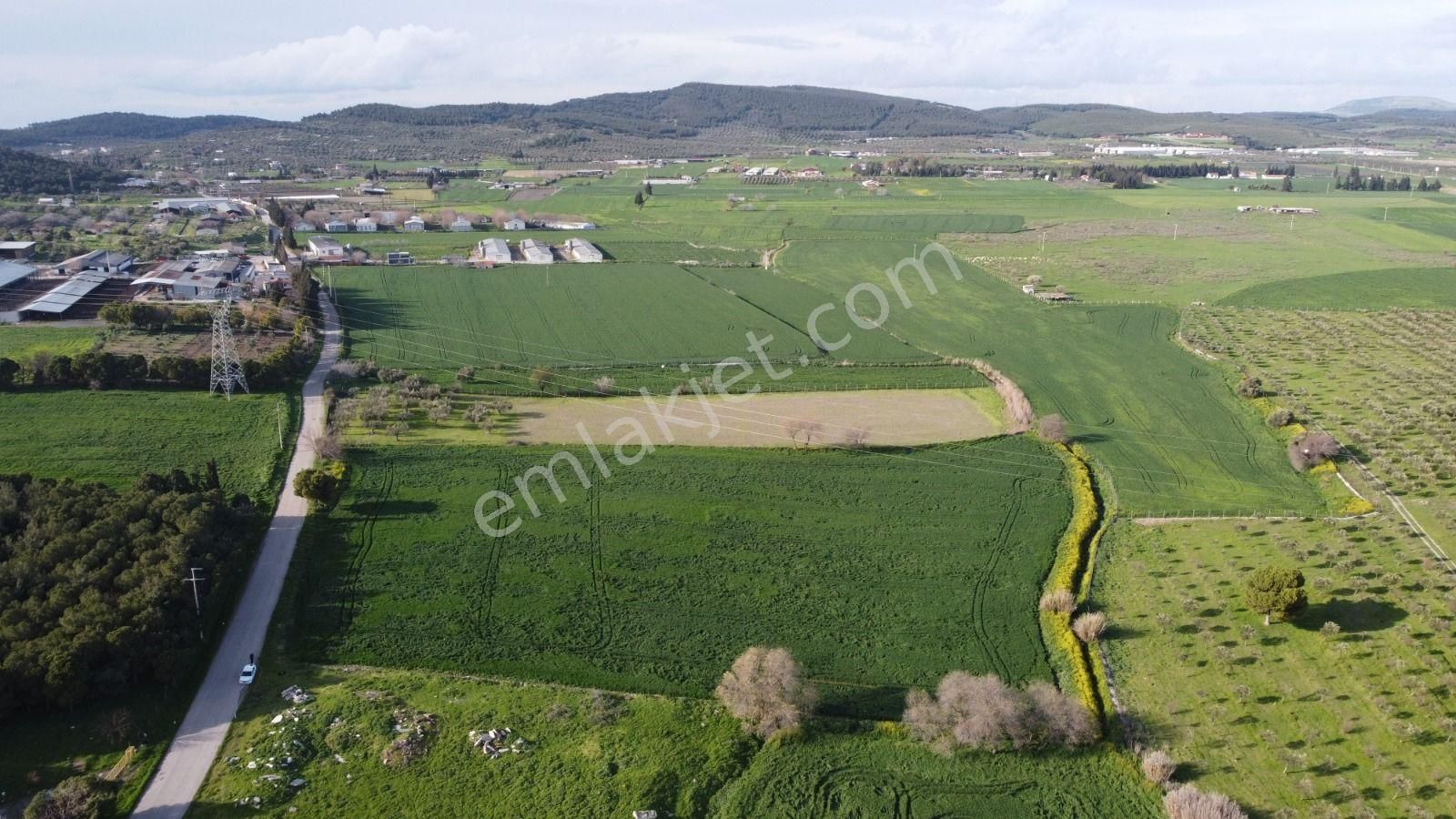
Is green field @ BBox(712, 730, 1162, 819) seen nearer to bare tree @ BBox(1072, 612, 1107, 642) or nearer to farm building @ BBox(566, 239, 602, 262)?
bare tree @ BBox(1072, 612, 1107, 642)

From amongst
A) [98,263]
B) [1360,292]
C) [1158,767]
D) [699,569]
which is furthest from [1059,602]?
[98,263]

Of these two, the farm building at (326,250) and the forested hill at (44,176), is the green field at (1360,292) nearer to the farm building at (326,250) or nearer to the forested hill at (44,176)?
the farm building at (326,250)

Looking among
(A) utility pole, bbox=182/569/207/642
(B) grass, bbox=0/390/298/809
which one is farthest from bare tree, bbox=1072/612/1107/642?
(A) utility pole, bbox=182/569/207/642

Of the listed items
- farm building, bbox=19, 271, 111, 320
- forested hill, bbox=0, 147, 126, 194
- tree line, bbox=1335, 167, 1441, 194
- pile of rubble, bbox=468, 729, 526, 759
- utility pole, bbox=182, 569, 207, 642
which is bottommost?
pile of rubble, bbox=468, 729, 526, 759

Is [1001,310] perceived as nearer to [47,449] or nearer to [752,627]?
[752,627]

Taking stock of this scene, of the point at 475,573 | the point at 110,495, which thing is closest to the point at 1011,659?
the point at 475,573
